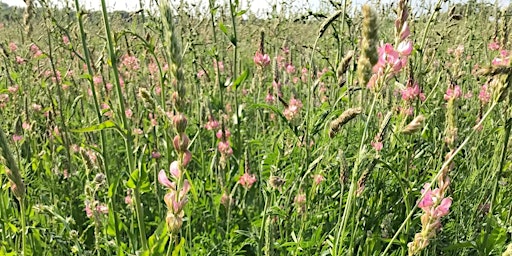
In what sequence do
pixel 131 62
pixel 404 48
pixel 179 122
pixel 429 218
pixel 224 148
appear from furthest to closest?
pixel 131 62
pixel 224 148
pixel 429 218
pixel 404 48
pixel 179 122

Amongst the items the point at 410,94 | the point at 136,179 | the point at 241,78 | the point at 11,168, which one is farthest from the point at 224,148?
the point at 11,168

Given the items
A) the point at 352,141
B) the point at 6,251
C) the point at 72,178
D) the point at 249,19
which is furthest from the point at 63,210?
the point at 249,19

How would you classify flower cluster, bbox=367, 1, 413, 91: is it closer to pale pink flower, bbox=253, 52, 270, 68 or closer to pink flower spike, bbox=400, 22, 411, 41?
pink flower spike, bbox=400, 22, 411, 41

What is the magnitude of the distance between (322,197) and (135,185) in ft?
4.19

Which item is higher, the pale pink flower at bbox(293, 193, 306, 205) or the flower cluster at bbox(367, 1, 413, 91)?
the flower cluster at bbox(367, 1, 413, 91)

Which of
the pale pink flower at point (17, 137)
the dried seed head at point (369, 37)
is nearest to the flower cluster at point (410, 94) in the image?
the dried seed head at point (369, 37)

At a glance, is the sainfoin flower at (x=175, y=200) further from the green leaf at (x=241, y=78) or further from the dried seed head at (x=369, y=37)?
the green leaf at (x=241, y=78)

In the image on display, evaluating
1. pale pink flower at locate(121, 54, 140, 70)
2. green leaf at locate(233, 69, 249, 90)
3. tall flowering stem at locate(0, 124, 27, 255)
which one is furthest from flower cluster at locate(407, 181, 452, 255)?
pale pink flower at locate(121, 54, 140, 70)

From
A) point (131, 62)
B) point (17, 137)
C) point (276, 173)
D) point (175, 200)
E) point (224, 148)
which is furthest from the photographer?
point (131, 62)

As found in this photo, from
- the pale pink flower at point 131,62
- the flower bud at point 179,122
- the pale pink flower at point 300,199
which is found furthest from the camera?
the pale pink flower at point 131,62

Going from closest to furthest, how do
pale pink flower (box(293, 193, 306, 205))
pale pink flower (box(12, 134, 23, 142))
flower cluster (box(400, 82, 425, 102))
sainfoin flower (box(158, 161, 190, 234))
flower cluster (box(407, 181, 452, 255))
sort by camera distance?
sainfoin flower (box(158, 161, 190, 234)) < flower cluster (box(407, 181, 452, 255)) < pale pink flower (box(293, 193, 306, 205)) < flower cluster (box(400, 82, 425, 102)) < pale pink flower (box(12, 134, 23, 142))

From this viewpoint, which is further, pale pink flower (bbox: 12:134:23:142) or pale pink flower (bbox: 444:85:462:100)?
pale pink flower (bbox: 12:134:23:142)

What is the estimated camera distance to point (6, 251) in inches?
68.4

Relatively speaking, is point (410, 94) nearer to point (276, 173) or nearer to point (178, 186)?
point (276, 173)
